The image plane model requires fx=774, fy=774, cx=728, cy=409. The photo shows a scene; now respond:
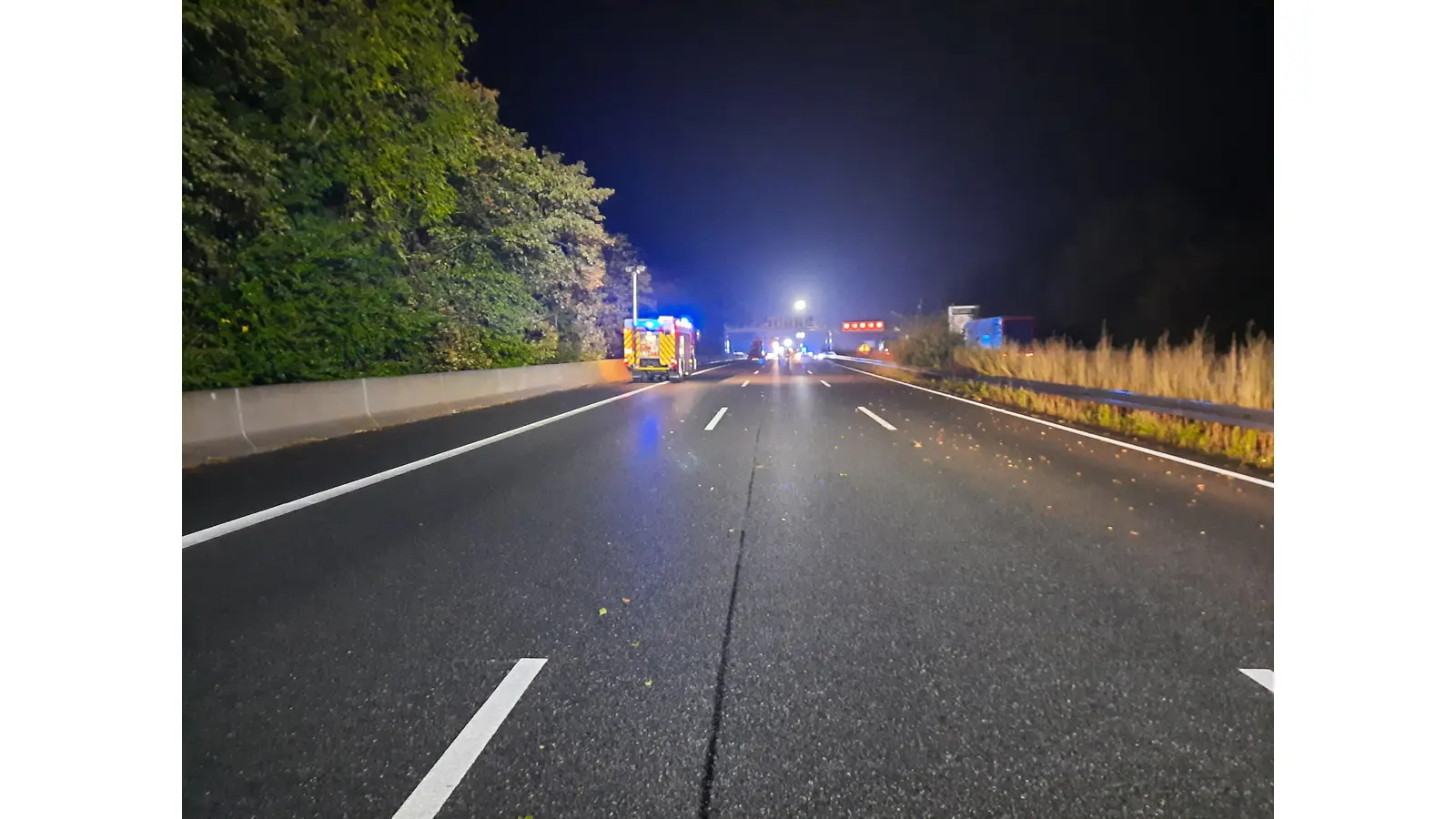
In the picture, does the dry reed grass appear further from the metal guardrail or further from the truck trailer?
the truck trailer

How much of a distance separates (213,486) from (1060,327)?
6038 centimetres

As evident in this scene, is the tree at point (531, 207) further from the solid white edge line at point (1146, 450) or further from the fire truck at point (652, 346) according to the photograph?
the solid white edge line at point (1146, 450)

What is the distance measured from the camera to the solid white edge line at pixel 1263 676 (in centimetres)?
373

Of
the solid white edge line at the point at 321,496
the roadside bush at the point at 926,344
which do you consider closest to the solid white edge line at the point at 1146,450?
the solid white edge line at the point at 321,496

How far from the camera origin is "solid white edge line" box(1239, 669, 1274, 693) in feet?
12.2

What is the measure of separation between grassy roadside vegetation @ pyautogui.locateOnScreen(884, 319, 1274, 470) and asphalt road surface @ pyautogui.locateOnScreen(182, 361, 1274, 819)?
3485 mm

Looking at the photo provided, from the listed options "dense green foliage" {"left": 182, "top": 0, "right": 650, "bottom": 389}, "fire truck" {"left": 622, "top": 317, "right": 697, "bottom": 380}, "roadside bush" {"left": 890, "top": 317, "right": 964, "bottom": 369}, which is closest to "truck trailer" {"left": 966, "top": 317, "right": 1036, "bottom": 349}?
"roadside bush" {"left": 890, "top": 317, "right": 964, "bottom": 369}

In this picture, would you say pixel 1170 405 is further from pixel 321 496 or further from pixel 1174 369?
pixel 321 496

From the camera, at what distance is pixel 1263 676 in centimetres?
382

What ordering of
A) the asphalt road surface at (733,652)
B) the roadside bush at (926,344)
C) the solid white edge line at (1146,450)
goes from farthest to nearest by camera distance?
the roadside bush at (926,344) → the solid white edge line at (1146,450) → the asphalt road surface at (733,652)

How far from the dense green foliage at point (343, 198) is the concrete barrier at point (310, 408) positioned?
1.42 metres

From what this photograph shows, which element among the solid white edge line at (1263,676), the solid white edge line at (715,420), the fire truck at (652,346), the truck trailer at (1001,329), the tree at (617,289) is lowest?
the solid white edge line at (1263,676)

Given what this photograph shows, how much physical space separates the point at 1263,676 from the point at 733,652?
8.64 feet

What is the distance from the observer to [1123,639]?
4.24 meters
